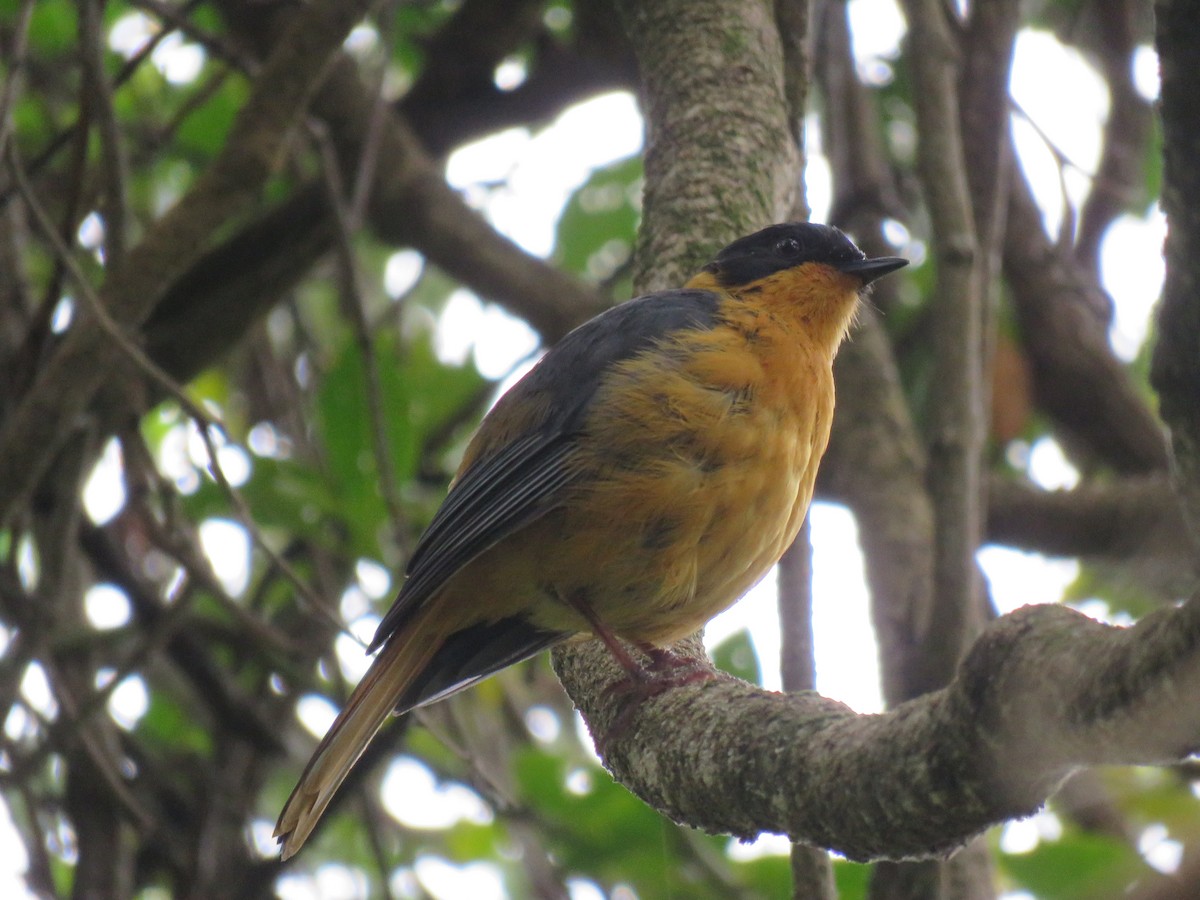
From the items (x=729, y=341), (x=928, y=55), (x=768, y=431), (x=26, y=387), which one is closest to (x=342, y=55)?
(x=26, y=387)

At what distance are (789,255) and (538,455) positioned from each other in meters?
1.02

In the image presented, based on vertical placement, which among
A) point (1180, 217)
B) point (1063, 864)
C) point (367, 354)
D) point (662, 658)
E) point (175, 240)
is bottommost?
point (1180, 217)

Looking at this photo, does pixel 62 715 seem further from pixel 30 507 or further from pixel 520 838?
pixel 520 838

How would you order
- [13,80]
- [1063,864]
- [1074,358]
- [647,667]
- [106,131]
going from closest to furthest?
[647,667]
[13,80]
[1063,864]
[106,131]
[1074,358]

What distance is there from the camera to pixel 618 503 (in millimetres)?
3203

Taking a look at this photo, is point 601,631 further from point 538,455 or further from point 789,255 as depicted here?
point 789,255

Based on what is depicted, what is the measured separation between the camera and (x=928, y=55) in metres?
4.45

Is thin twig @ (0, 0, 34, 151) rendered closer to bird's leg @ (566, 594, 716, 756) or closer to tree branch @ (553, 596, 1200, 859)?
bird's leg @ (566, 594, 716, 756)

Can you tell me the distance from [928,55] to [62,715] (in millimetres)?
3595

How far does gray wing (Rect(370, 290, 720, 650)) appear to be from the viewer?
3.30m

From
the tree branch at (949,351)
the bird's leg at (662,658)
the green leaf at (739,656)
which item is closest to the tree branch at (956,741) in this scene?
the bird's leg at (662,658)

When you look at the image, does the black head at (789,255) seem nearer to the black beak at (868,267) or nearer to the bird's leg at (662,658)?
the black beak at (868,267)

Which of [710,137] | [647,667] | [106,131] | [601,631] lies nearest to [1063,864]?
[647,667]

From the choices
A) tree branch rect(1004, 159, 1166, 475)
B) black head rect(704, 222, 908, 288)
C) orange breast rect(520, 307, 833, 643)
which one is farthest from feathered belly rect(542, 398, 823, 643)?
tree branch rect(1004, 159, 1166, 475)
